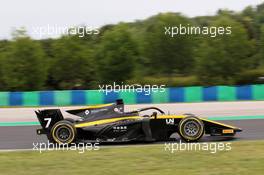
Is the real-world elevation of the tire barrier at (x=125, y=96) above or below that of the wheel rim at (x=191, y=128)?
above

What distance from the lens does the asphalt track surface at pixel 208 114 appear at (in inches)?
410

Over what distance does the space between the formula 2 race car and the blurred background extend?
15.1 m

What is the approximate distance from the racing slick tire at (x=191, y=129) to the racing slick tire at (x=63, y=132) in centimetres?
201

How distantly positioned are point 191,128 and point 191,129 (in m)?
0.02

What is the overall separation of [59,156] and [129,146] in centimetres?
164

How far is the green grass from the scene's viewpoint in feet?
21.7

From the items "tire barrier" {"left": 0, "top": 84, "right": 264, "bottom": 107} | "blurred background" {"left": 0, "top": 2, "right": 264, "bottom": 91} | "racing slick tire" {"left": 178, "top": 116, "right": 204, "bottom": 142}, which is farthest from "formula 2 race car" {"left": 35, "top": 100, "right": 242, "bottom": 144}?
"blurred background" {"left": 0, "top": 2, "right": 264, "bottom": 91}

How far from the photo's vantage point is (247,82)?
28.2m

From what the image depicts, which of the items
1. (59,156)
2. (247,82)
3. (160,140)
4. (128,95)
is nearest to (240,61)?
(247,82)
